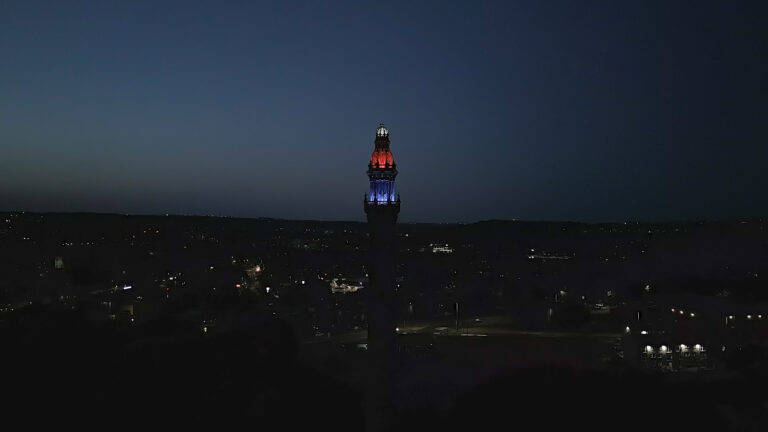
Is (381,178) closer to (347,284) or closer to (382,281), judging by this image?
(382,281)

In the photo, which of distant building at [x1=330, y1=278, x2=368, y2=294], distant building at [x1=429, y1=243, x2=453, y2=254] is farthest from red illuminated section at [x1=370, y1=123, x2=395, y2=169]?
distant building at [x1=429, y1=243, x2=453, y2=254]

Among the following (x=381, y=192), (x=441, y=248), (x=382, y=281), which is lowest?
(x=441, y=248)

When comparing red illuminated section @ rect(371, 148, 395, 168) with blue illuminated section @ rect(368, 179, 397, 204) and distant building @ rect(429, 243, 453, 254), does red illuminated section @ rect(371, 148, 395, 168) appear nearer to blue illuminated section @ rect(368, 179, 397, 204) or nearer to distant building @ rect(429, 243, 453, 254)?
blue illuminated section @ rect(368, 179, 397, 204)

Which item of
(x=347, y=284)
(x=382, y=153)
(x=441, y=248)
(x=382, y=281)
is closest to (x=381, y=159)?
(x=382, y=153)

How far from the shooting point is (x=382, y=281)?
20500 millimetres

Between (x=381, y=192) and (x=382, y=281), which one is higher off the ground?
(x=381, y=192)

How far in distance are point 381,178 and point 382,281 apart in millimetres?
3107

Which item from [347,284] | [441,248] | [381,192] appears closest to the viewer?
[381,192]

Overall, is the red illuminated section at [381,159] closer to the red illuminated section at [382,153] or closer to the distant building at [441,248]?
the red illuminated section at [382,153]

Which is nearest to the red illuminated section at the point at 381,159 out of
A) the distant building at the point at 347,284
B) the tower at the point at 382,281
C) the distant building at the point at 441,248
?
the tower at the point at 382,281

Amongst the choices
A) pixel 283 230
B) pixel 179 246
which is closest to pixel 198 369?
pixel 179 246

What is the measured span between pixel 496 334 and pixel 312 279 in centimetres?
4252

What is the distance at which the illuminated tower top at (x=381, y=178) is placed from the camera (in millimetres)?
20203

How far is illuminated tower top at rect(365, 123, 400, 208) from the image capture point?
A: 66.3 feet
